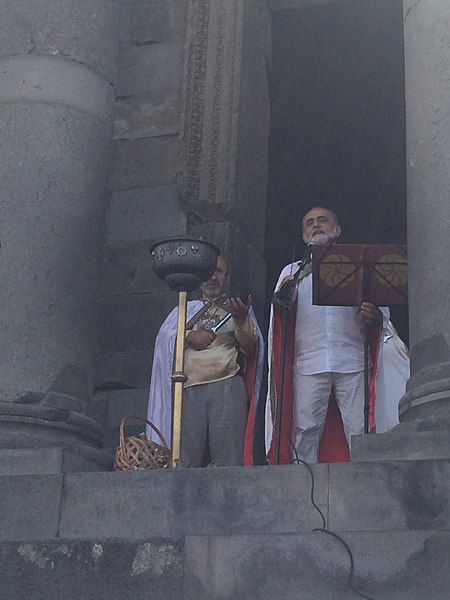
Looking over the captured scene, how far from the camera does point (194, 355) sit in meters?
7.93

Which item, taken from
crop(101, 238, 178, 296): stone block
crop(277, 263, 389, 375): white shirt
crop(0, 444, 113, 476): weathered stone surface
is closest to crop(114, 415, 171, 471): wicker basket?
crop(0, 444, 113, 476): weathered stone surface

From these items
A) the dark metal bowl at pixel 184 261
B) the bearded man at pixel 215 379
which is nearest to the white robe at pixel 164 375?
the bearded man at pixel 215 379

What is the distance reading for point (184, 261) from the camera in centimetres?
727

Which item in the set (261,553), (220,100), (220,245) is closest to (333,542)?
(261,553)

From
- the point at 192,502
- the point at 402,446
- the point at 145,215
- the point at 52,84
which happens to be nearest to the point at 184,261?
the point at 52,84

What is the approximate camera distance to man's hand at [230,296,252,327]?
7582mm

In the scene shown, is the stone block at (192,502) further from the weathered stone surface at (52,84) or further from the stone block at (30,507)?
the weathered stone surface at (52,84)

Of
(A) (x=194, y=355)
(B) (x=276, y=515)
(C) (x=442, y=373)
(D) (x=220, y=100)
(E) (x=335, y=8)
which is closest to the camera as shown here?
(B) (x=276, y=515)

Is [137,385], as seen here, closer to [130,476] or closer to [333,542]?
[130,476]

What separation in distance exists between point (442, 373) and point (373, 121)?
7421 millimetres

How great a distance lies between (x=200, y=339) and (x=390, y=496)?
8.13ft

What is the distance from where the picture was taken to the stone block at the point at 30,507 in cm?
626

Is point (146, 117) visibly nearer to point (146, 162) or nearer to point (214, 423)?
point (146, 162)

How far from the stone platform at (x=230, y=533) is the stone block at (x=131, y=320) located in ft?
9.09
